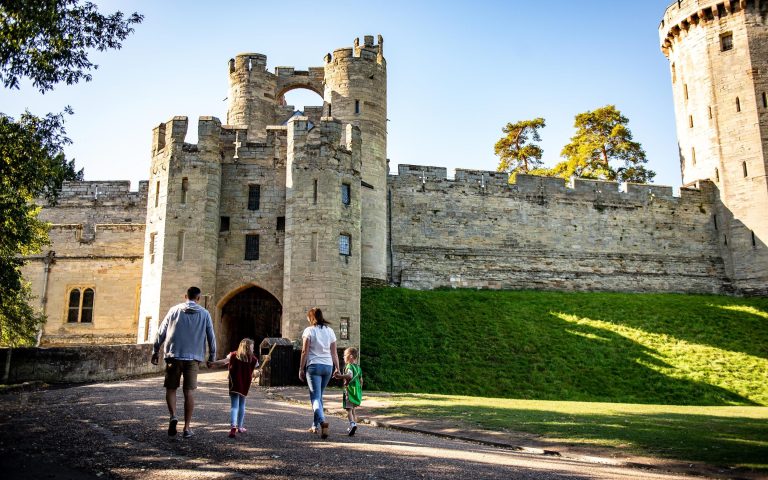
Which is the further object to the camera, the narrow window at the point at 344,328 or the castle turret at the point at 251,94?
the castle turret at the point at 251,94

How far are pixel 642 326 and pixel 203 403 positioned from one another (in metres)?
21.4

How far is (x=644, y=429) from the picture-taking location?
35.1ft

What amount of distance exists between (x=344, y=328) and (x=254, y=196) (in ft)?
21.5

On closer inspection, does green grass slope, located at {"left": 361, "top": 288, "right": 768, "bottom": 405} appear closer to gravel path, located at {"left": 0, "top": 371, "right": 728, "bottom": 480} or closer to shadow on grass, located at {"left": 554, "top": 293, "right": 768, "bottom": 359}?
shadow on grass, located at {"left": 554, "top": 293, "right": 768, "bottom": 359}

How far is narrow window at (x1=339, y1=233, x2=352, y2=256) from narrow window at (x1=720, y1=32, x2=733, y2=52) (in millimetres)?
26930

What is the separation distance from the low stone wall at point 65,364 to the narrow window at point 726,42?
116 ft

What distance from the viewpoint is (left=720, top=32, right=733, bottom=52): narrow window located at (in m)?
35.2

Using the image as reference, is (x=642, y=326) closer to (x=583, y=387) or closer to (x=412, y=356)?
(x=583, y=387)

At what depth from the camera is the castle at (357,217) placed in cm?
2195

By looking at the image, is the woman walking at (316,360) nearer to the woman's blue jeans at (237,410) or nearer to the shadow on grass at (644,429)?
the woman's blue jeans at (237,410)

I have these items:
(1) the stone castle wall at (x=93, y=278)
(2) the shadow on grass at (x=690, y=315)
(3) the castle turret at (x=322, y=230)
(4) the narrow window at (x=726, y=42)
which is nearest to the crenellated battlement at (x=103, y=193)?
(1) the stone castle wall at (x=93, y=278)

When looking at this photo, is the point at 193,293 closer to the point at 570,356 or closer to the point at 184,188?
the point at 184,188

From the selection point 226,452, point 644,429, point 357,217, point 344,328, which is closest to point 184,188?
point 357,217

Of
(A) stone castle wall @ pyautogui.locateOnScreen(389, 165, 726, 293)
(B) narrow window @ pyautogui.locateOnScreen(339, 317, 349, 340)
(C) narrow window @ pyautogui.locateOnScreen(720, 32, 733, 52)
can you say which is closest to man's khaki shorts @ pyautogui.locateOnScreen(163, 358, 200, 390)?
(B) narrow window @ pyautogui.locateOnScreen(339, 317, 349, 340)
